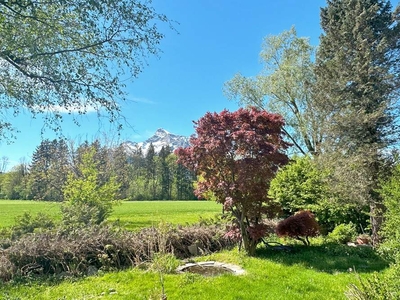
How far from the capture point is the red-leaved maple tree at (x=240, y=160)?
719 cm

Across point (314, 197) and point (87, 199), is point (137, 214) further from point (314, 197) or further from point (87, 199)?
point (314, 197)

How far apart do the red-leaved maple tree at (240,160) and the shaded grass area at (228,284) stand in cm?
129

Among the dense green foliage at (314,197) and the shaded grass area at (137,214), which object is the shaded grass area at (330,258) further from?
the shaded grass area at (137,214)

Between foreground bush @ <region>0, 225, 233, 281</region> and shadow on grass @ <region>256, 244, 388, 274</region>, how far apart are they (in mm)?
2653

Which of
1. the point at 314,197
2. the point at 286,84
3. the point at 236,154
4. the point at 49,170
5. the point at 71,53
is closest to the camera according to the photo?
the point at 71,53

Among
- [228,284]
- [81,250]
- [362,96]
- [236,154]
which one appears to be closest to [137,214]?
[81,250]

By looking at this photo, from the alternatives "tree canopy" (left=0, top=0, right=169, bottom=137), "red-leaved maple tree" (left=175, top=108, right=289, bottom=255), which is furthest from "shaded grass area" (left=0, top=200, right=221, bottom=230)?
"tree canopy" (left=0, top=0, right=169, bottom=137)

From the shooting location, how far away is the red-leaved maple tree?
719 cm

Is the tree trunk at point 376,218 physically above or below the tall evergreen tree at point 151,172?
below

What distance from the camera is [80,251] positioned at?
6.56 metres

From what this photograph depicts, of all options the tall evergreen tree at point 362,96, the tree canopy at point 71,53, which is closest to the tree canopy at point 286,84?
the tall evergreen tree at point 362,96

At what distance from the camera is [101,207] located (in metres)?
11.0

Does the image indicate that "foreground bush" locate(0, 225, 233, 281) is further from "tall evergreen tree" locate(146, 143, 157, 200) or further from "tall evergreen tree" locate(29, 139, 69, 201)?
"tall evergreen tree" locate(146, 143, 157, 200)

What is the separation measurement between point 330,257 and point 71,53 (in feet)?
23.2
